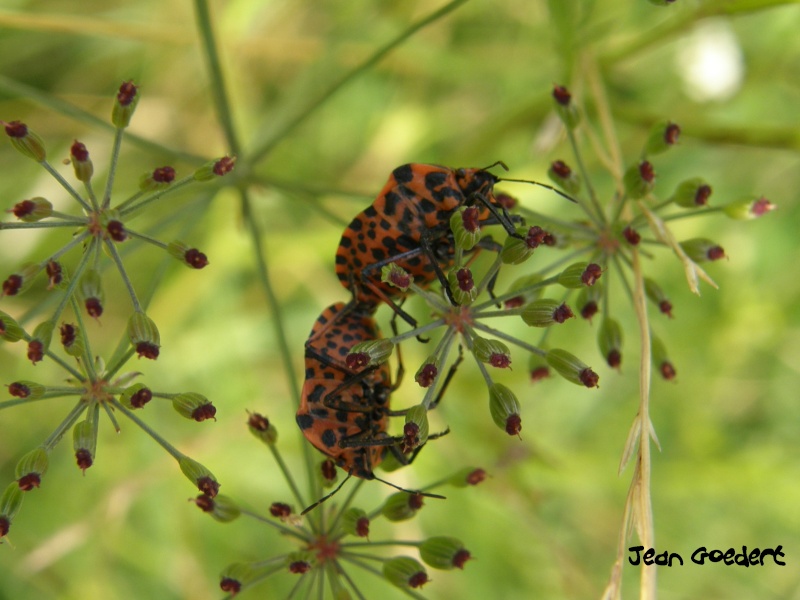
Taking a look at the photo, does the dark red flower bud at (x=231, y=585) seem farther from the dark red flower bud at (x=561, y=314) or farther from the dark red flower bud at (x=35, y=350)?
the dark red flower bud at (x=561, y=314)

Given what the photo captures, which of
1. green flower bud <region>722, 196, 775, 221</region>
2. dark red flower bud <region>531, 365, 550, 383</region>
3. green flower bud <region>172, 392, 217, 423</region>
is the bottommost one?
green flower bud <region>172, 392, 217, 423</region>

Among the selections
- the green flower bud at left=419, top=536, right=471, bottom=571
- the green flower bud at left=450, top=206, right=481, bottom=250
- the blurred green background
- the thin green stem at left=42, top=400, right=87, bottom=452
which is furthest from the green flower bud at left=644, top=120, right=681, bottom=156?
the thin green stem at left=42, top=400, right=87, bottom=452

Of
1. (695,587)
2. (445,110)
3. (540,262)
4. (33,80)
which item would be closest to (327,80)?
(445,110)

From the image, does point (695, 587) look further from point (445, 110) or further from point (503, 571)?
point (445, 110)

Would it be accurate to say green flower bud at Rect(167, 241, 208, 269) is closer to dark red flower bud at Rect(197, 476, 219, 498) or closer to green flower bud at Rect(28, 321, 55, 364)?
green flower bud at Rect(28, 321, 55, 364)

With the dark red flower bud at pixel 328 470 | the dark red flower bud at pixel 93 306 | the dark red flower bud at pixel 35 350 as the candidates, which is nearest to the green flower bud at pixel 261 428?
the dark red flower bud at pixel 328 470

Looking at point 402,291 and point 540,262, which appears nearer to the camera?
point 402,291

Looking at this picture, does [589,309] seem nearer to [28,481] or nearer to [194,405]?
[194,405]
